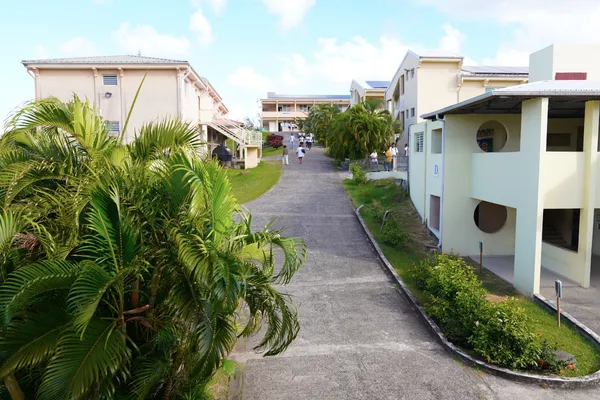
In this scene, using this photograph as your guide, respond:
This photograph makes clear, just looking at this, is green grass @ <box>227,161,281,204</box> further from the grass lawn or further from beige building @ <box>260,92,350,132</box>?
beige building @ <box>260,92,350,132</box>

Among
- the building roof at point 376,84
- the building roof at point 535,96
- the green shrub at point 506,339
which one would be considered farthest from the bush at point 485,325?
the building roof at point 376,84

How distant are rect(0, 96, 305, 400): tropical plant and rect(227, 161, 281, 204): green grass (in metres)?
17.7

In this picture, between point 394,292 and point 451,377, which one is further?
point 394,292

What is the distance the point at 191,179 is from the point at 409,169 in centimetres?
1955

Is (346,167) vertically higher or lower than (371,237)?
higher

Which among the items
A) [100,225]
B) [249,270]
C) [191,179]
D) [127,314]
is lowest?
[127,314]

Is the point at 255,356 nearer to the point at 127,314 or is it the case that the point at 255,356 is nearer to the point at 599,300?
the point at 127,314

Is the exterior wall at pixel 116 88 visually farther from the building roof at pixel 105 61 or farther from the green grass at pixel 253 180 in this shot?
the green grass at pixel 253 180

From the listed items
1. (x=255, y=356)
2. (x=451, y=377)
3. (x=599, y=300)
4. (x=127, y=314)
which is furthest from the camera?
(x=599, y=300)

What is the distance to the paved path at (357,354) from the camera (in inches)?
322

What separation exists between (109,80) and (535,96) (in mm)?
22687

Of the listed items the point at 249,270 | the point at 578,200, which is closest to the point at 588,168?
the point at 578,200

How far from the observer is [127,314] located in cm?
538

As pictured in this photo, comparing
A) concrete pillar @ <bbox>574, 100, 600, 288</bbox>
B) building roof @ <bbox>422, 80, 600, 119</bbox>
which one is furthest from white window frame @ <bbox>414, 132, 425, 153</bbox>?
concrete pillar @ <bbox>574, 100, 600, 288</bbox>
